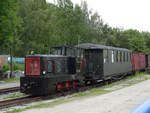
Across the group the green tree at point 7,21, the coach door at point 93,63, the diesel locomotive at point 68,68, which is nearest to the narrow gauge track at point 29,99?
the diesel locomotive at point 68,68

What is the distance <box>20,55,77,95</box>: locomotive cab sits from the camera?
14445 mm

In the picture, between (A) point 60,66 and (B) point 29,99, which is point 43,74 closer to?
(A) point 60,66

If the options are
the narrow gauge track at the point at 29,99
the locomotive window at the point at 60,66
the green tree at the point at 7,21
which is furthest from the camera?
the green tree at the point at 7,21

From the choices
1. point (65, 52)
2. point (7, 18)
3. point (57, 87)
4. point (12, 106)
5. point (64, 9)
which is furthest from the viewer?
point (64, 9)

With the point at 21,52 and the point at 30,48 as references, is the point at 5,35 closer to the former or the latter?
the point at 30,48

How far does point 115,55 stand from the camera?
23719mm

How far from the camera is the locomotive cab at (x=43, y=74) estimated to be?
14.4m

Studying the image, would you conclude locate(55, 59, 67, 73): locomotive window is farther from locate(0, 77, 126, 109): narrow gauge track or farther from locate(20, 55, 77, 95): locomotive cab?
locate(0, 77, 126, 109): narrow gauge track

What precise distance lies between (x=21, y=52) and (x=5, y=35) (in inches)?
863

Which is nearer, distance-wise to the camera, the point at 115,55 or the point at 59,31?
the point at 115,55

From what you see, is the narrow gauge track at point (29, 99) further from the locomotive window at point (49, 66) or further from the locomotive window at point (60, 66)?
the locomotive window at point (49, 66)

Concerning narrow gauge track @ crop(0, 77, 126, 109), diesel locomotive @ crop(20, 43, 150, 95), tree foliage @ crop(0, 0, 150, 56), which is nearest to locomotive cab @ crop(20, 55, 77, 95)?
diesel locomotive @ crop(20, 43, 150, 95)

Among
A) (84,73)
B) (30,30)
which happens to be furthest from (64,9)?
(84,73)

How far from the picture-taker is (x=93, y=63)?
20094 mm
